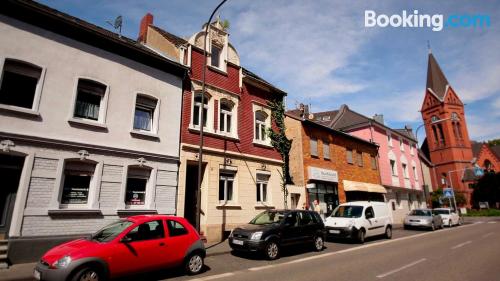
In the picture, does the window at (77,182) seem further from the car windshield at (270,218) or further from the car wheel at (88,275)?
the car windshield at (270,218)

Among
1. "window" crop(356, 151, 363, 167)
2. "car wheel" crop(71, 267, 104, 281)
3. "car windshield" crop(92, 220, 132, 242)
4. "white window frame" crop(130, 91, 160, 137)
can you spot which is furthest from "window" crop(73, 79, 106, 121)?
"window" crop(356, 151, 363, 167)

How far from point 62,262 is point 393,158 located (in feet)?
105

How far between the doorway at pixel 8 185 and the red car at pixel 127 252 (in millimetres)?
3517

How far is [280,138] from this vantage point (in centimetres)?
1808

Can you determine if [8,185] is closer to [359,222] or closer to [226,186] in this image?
[226,186]

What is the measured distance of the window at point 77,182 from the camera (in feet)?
32.3

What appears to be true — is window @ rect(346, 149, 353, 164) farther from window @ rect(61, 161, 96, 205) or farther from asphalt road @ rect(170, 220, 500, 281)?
window @ rect(61, 161, 96, 205)

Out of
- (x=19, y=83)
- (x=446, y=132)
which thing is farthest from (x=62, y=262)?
(x=446, y=132)

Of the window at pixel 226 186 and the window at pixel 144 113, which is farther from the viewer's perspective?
the window at pixel 226 186

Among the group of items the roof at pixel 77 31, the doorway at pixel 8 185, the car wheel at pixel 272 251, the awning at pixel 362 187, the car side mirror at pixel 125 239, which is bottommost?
the car wheel at pixel 272 251

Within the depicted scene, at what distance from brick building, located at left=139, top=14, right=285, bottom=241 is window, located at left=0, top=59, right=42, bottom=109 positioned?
5.69 m

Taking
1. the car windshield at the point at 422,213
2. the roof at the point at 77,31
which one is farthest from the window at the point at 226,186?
the car windshield at the point at 422,213

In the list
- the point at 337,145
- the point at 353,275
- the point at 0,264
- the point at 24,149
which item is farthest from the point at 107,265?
the point at 337,145

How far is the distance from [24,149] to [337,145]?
66.4 ft
